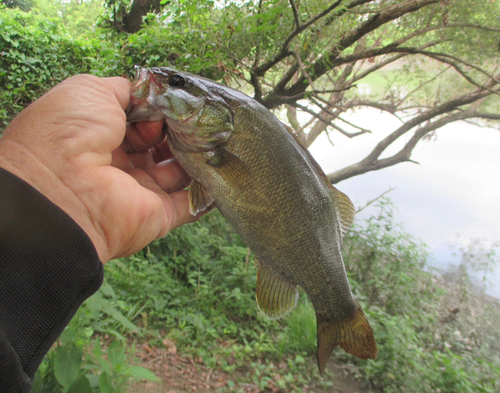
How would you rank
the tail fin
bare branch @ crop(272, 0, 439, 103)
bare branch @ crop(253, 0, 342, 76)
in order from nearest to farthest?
the tail fin < bare branch @ crop(253, 0, 342, 76) < bare branch @ crop(272, 0, 439, 103)

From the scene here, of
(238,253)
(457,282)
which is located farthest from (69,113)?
(457,282)

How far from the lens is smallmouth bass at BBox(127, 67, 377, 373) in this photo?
150cm

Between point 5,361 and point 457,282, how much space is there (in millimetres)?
7785

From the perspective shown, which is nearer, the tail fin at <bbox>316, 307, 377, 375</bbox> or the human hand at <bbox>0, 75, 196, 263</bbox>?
the human hand at <bbox>0, 75, 196, 263</bbox>

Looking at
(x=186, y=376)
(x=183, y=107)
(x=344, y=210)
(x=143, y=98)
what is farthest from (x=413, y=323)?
(x=143, y=98)

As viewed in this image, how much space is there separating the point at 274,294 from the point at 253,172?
628mm

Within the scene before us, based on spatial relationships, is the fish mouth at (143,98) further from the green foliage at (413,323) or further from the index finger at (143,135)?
the green foliage at (413,323)

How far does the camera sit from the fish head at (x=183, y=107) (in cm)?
150

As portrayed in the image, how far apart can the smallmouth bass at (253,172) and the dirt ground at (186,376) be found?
7.25ft

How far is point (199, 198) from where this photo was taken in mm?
1599

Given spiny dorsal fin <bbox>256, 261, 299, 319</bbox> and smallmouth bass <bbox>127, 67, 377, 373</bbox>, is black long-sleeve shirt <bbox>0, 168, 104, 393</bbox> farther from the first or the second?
spiny dorsal fin <bbox>256, 261, 299, 319</bbox>

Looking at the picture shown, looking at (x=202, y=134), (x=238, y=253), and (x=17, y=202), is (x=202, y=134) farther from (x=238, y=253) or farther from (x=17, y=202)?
(x=238, y=253)

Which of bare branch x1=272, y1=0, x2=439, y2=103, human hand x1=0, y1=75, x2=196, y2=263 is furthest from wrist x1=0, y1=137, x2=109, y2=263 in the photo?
bare branch x1=272, y1=0, x2=439, y2=103

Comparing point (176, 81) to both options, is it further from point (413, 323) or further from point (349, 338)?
point (413, 323)
